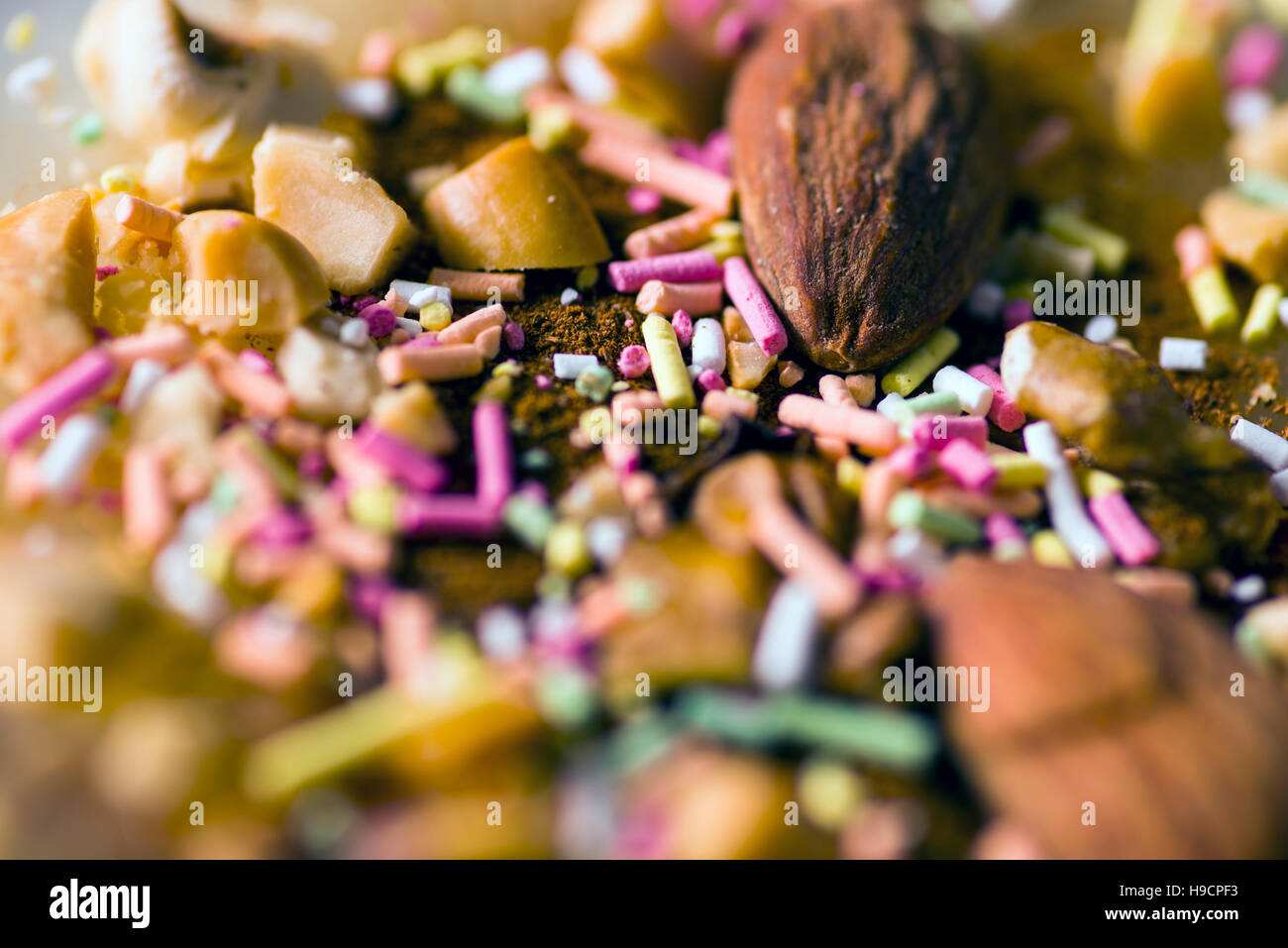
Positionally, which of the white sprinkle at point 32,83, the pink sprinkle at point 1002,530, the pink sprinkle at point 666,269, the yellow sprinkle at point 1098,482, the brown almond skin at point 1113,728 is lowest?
the brown almond skin at point 1113,728

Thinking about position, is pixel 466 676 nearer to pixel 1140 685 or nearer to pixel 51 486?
pixel 51 486

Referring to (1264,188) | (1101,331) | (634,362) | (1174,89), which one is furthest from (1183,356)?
(634,362)

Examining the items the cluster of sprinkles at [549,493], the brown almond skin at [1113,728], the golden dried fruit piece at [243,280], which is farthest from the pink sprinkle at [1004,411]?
the golden dried fruit piece at [243,280]

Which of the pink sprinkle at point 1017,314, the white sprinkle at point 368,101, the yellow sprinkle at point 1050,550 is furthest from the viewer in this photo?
the white sprinkle at point 368,101

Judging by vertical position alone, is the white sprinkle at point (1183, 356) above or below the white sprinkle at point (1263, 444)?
above

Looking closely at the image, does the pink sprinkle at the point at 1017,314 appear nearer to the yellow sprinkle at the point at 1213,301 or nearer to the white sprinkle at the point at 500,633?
the yellow sprinkle at the point at 1213,301

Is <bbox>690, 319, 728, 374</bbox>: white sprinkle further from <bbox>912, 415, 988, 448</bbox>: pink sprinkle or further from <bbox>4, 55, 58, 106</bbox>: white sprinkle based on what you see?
<bbox>4, 55, 58, 106</bbox>: white sprinkle

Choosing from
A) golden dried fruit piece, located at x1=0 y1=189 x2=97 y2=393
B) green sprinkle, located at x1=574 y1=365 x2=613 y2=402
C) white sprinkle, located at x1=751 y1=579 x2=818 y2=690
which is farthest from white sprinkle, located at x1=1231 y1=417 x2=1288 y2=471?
golden dried fruit piece, located at x1=0 y1=189 x2=97 y2=393
